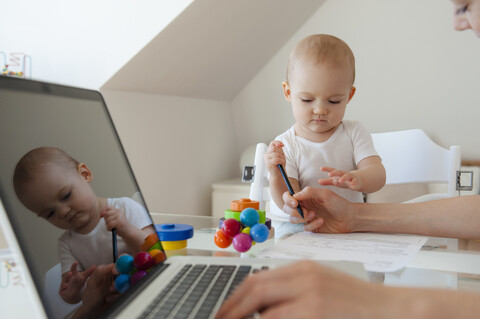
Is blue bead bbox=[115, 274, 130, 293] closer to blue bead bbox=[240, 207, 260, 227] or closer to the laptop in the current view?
the laptop

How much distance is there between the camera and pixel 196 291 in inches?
19.7

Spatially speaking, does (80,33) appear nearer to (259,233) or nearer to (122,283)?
(259,233)

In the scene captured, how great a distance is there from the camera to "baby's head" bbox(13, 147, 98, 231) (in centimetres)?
42

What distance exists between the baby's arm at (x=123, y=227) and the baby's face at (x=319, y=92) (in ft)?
2.24

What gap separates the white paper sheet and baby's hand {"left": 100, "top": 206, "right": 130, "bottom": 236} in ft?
0.76

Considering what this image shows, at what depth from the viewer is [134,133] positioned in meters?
2.00

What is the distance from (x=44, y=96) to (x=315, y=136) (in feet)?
2.85

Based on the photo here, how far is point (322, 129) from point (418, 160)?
429mm

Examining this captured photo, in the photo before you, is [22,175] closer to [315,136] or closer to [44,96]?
[44,96]

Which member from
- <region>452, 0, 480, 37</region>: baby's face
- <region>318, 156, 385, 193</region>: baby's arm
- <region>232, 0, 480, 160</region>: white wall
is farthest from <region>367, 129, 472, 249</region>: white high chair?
<region>232, 0, 480, 160</region>: white wall

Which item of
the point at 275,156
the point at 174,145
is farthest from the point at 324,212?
the point at 174,145

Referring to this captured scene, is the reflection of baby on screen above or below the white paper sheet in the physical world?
above

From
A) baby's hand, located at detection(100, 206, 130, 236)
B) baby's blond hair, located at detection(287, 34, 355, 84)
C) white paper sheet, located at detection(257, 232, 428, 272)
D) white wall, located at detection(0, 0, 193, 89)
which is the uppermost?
white wall, located at detection(0, 0, 193, 89)

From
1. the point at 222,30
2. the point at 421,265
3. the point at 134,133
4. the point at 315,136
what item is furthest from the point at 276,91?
the point at 421,265
